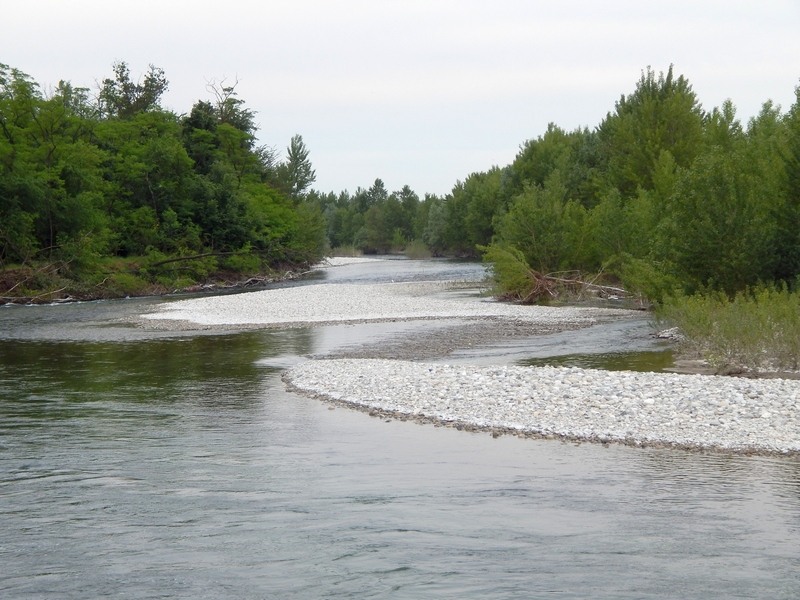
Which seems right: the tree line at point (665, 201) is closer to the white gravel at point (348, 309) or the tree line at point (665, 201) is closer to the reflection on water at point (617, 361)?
the white gravel at point (348, 309)

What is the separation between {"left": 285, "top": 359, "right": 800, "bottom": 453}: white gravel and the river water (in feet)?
2.68

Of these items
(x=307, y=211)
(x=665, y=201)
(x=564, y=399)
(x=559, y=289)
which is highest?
(x=307, y=211)

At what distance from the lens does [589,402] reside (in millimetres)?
18469

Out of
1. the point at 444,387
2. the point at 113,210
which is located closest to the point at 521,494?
the point at 444,387

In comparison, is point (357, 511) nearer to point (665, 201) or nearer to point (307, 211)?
point (665, 201)

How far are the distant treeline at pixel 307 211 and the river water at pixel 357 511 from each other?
19537 millimetres

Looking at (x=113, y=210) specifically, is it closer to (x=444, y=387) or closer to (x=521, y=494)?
(x=444, y=387)

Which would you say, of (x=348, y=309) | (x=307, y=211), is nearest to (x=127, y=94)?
(x=307, y=211)

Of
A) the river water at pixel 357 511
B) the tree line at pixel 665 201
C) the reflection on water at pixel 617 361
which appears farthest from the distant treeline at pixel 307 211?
the river water at pixel 357 511

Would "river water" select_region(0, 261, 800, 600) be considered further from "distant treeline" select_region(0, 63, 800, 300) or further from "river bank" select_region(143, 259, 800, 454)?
"distant treeline" select_region(0, 63, 800, 300)

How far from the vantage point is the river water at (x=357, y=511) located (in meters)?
9.82

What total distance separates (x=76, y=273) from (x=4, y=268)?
4585 mm

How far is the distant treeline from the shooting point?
33594 mm

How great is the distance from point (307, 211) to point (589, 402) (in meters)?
94.7
